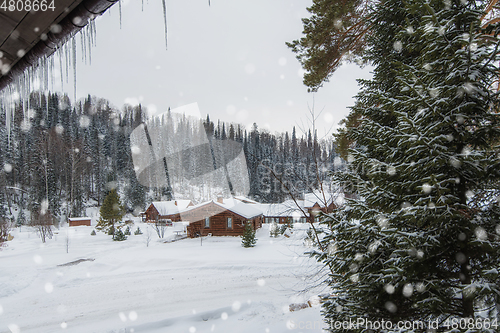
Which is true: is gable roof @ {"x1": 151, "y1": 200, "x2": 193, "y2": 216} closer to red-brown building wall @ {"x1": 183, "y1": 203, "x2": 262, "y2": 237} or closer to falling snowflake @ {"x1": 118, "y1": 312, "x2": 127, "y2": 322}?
red-brown building wall @ {"x1": 183, "y1": 203, "x2": 262, "y2": 237}

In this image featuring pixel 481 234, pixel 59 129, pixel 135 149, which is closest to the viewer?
pixel 481 234

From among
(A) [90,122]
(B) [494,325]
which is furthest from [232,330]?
(A) [90,122]

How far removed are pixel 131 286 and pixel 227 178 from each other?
167 feet

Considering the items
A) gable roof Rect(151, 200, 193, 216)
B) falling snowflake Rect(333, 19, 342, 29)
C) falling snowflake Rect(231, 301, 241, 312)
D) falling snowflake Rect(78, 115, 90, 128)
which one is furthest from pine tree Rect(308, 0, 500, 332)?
falling snowflake Rect(78, 115, 90, 128)

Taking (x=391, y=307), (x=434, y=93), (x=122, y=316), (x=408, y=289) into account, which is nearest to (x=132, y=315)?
(x=122, y=316)

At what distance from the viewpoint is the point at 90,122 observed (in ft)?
186

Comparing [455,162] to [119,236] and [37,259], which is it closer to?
[37,259]

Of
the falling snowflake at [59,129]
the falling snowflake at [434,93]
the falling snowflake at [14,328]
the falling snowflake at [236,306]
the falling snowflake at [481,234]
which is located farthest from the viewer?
the falling snowflake at [59,129]

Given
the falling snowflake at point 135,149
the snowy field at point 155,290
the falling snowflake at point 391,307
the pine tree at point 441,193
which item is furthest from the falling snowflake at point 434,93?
the falling snowflake at point 135,149

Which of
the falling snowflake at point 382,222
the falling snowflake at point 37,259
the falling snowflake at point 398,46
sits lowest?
the falling snowflake at point 37,259

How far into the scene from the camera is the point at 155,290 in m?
11.3

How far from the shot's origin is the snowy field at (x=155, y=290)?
8117mm

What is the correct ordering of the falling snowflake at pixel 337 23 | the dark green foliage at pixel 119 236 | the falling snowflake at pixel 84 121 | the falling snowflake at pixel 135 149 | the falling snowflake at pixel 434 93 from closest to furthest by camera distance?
the falling snowflake at pixel 434 93 < the falling snowflake at pixel 337 23 < the dark green foliage at pixel 119 236 < the falling snowflake at pixel 84 121 < the falling snowflake at pixel 135 149

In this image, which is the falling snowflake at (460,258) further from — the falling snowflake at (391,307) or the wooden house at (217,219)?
the wooden house at (217,219)
